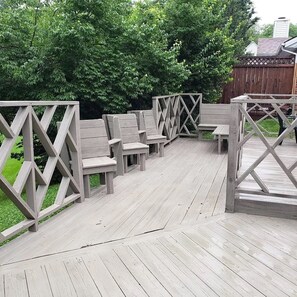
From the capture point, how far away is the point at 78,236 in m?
2.54

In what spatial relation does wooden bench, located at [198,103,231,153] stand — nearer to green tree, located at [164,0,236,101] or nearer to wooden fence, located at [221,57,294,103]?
green tree, located at [164,0,236,101]

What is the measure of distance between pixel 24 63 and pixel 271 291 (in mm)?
4347

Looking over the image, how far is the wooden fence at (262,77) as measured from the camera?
946 centimetres

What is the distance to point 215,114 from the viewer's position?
7.09 m

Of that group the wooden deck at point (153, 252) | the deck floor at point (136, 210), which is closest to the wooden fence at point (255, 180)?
the wooden deck at point (153, 252)

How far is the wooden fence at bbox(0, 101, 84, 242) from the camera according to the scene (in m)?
2.25

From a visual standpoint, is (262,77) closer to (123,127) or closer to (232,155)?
(123,127)

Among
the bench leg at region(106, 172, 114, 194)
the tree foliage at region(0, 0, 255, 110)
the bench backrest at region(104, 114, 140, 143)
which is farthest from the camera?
the tree foliage at region(0, 0, 255, 110)

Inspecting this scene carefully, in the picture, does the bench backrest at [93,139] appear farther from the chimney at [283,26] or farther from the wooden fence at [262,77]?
the chimney at [283,26]

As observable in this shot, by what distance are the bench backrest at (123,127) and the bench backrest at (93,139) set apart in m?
0.53

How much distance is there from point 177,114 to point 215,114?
2.92ft

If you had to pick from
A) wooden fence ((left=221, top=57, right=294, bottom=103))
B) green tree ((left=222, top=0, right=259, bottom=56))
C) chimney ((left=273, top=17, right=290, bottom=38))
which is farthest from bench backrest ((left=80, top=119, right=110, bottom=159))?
chimney ((left=273, top=17, right=290, bottom=38))

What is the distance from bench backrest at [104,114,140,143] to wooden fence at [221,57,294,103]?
230 inches

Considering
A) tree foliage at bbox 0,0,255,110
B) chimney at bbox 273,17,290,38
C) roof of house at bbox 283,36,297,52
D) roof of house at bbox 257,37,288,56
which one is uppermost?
chimney at bbox 273,17,290,38
